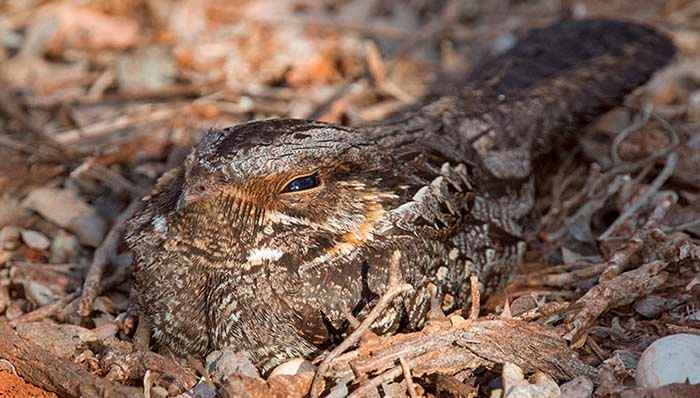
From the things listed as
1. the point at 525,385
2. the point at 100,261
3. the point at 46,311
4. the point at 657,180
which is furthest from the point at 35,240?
the point at 657,180

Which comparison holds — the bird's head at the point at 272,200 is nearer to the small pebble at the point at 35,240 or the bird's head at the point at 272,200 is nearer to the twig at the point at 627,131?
the small pebble at the point at 35,240

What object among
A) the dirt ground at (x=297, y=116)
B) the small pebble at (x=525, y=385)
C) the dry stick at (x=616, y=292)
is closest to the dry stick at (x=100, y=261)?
the dirt ground at (x=297, y=116)

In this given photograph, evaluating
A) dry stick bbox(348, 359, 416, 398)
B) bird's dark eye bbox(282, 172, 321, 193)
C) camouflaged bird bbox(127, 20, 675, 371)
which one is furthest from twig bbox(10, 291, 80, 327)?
dry stick bbox(348, 359, 416, 398)

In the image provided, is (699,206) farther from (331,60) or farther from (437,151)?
(331,60)

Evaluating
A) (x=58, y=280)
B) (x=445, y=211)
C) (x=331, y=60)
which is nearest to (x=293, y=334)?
(x=445, y=211)

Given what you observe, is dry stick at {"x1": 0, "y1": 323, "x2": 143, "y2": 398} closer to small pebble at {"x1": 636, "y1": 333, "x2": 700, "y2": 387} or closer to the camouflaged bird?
the camouflaged bird

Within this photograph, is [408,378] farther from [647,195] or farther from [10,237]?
[10,237]

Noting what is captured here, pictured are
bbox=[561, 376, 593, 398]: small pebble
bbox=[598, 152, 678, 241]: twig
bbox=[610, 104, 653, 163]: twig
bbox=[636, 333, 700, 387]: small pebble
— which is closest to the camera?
bbox=[636, 333, 700, 387]: small pebble
